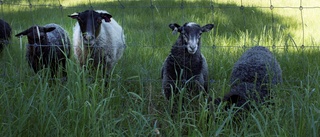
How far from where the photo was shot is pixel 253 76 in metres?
4.84

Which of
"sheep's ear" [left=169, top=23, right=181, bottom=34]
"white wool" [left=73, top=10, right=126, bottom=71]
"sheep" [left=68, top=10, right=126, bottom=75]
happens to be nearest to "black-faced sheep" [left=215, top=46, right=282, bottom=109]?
"sheep's ear" [left=169, top=23, right=181, bottom=34]

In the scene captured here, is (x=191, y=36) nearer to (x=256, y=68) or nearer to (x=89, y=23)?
(x=256, y=68)

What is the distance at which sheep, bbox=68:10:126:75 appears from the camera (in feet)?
17.0

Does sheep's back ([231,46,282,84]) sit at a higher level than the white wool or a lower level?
lower

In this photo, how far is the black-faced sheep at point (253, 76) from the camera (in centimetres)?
Answer: 430

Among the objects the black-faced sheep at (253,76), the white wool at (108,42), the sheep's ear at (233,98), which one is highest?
the white wool at (108,42)

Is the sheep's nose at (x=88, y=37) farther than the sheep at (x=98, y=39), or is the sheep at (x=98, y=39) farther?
the sheep at (x=98, y=39)

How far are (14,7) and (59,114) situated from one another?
769 centimetres

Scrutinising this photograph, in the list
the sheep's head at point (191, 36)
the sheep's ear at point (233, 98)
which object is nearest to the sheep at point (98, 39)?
the sheep's head at point (191, 36)

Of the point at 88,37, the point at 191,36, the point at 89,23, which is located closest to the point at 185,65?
the point at 191,36

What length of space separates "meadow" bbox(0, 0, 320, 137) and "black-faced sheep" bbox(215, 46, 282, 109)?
5.7 inches

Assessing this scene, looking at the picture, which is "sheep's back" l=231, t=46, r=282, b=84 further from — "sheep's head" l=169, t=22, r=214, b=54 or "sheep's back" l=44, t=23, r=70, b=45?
"sheep's back" l=44, t=23, r=70, b=45

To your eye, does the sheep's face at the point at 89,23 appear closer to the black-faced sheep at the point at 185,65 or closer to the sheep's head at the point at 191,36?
the black-faced sheep at the point at 185,65

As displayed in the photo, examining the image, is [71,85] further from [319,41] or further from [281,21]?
[281,21]
